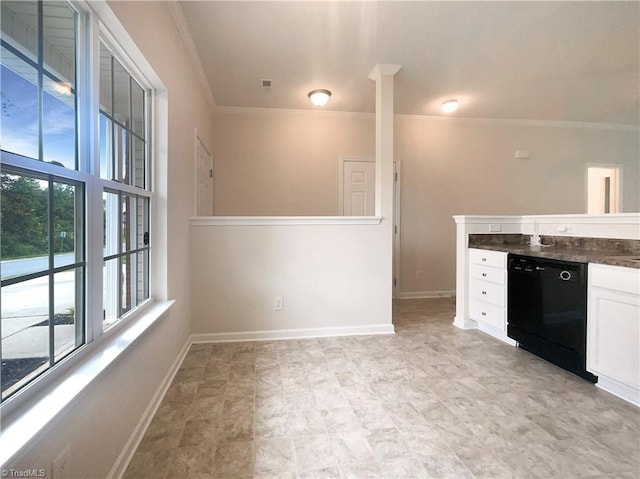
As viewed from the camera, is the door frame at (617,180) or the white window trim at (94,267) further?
the door frame at (617,180)

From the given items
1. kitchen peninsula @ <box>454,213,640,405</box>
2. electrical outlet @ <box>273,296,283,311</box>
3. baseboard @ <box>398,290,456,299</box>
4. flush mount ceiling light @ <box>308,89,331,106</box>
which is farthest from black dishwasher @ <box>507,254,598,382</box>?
flush mount ceiling light @ <box>308,89,331,106</box>

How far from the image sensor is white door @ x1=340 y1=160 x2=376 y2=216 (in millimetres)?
4348

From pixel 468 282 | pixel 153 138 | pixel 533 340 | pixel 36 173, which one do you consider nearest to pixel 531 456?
pixel 533 340

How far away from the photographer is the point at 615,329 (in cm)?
188

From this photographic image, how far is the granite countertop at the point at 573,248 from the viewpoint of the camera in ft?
6.50

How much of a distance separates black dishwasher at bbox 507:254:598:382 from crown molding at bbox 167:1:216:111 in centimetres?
327

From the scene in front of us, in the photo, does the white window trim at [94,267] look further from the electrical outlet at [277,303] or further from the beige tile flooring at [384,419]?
the electrical outlet at [277,303]

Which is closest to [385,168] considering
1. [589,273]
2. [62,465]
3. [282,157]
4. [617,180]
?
[282,157]

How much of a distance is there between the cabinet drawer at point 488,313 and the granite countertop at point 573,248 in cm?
57

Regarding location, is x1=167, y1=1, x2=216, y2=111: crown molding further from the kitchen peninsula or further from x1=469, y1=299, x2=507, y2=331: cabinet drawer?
x1=469, y1=299, x2=507, y2=331: cabinet drawer

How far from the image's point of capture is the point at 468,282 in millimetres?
3180

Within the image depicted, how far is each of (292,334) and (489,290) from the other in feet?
6.45

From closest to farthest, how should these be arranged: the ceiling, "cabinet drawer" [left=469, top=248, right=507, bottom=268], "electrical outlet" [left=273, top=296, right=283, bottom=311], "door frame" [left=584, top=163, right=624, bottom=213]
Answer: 1. the ceiling
2. "cabinet drawer" [left=469, top=248, right=507, bottom=268]
3. "electrical outlet" [left=273, top=296, right=283, bottom=311]
4. "door frame" [left=584, top=163, right=624, bottom=213]

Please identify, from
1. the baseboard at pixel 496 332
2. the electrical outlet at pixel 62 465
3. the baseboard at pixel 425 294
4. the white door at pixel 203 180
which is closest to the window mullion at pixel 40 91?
the electrical outlet at pixel 62 465
